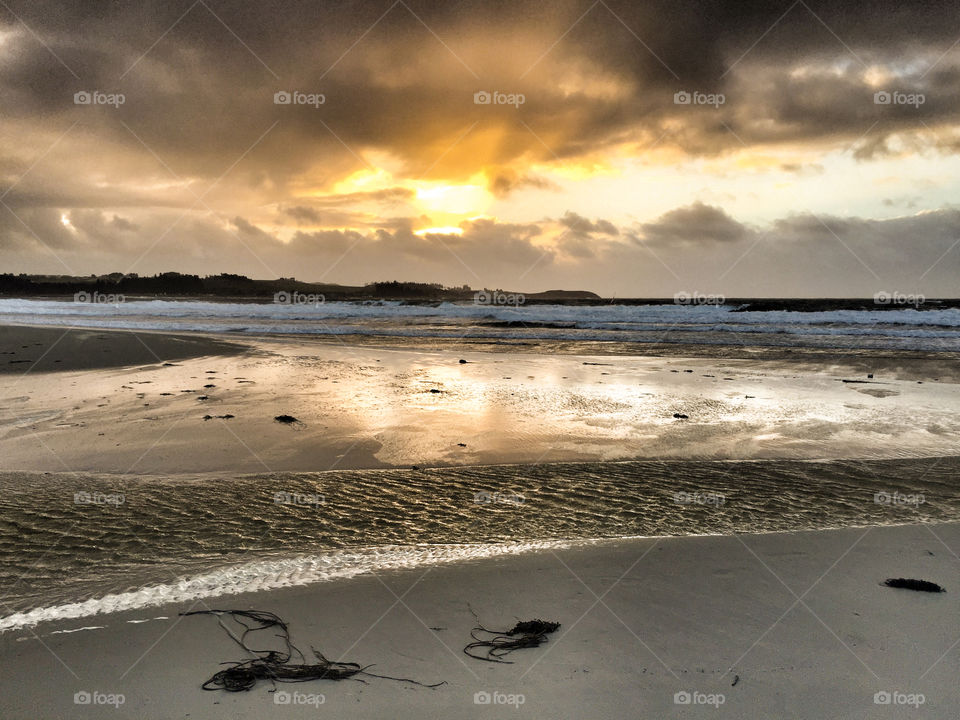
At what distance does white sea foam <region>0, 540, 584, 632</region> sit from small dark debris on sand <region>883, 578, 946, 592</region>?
5.73 feet

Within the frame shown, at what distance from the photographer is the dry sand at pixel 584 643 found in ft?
8.20

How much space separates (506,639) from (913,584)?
245 cm

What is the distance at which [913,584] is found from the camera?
3525 mm

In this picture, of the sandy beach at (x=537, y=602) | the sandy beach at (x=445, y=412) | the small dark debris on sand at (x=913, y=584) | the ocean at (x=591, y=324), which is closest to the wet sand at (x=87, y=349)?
the sandy beach at (x=445, y=412)

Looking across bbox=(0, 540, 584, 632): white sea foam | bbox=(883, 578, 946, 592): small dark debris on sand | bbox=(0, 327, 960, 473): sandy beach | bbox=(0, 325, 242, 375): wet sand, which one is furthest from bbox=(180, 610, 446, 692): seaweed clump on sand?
bbox=(0, 325, 242, 375): wet sand

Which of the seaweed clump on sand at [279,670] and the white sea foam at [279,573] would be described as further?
the white sea foam at [279,573]

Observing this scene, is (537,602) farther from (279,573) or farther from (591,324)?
(591,324)

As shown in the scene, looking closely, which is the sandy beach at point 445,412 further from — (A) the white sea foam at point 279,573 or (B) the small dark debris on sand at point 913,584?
(B) the small dark debris on sand at point 913,584

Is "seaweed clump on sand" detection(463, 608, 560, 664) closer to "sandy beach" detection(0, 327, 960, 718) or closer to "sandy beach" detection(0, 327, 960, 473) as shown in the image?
"sandy beach" detection(0, 327, 960, 718)

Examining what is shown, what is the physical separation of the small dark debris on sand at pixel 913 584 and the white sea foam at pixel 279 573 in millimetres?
1748

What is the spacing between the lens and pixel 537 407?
8859 mm

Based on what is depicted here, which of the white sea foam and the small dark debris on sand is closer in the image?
the white sea foam

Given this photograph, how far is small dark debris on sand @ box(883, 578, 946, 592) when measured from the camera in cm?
347

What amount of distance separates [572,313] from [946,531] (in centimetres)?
3378
